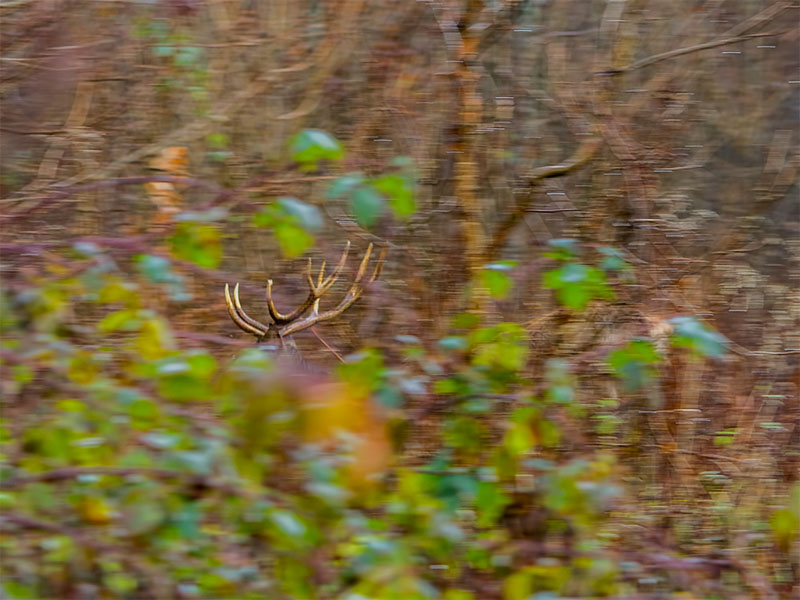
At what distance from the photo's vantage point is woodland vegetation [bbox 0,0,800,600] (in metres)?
1.93

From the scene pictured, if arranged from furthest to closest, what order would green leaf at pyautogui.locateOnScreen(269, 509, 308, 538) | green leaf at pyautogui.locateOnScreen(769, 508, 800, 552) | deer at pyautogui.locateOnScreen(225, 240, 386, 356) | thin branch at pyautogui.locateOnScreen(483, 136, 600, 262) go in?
thin branch at pyautogui.locateOnScreen(483, 136, 600, 262), deer at pyautogui.locateOnScreen(225, 240, 386, 356), green leaf at pyautogui.locateOnScreen(769, 508, 800, 552), green leaf at pyautogui.locateOnScreen(269, 509, 308, 538)

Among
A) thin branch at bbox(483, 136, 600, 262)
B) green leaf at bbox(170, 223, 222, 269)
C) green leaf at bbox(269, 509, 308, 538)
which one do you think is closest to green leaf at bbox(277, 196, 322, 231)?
green leaf at bbox(170, 223, 222, 269)

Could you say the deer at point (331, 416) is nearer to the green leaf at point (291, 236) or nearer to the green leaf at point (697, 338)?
the green leaf at point (291, 236)

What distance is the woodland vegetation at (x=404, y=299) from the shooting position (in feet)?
6.32

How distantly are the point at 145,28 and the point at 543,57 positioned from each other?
211 centimetres

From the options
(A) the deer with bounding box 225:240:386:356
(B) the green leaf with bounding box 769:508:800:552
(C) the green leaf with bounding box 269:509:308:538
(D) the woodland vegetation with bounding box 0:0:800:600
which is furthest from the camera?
(A) the deer with bounding box 225:240:386:356

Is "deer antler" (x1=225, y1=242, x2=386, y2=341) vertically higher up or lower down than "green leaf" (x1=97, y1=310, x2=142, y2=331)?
lower down

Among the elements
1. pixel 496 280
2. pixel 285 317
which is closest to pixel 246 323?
pixel 285 317

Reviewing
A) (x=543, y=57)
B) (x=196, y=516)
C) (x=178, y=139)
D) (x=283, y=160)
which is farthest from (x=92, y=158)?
(x=196, y=516)

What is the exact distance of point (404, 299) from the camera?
12.8 feet

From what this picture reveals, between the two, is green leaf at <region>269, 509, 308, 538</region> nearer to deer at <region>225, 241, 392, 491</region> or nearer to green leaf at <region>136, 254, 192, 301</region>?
deer at <region>225, 241, 392, 491</region>

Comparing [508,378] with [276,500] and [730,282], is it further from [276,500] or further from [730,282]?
[730,282]

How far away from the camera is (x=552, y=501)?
2191 mm

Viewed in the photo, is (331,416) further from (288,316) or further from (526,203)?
→ (526,203)
